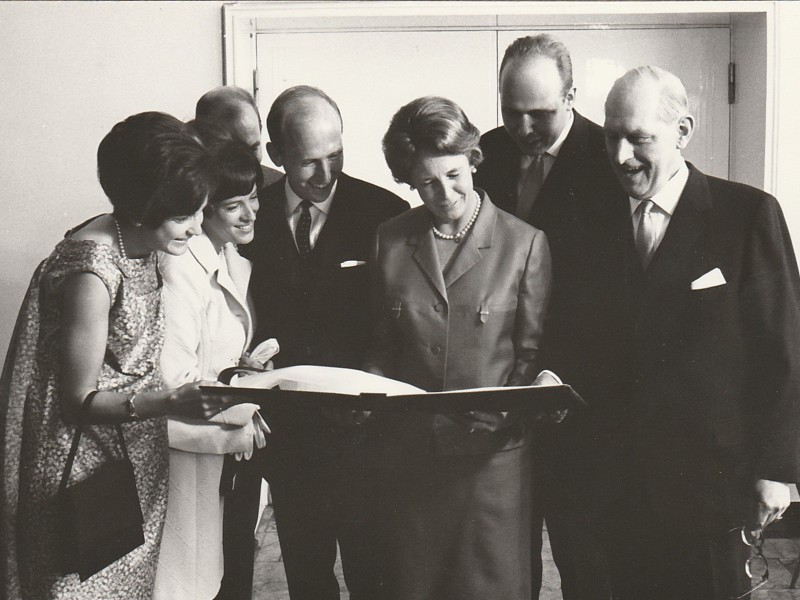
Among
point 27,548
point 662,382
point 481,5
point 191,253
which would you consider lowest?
point 27,548

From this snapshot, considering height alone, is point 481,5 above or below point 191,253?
above

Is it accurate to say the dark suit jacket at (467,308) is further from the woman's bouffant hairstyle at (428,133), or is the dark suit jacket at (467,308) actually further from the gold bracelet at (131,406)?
the gold bracelet at (131,406)

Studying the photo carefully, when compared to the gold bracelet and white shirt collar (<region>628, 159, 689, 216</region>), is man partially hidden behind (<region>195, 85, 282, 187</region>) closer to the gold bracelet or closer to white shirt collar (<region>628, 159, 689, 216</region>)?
the gold bracelet

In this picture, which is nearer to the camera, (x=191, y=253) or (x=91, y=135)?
(x=191, y=253)

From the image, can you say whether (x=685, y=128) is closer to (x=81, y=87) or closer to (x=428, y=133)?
(x=428, y=133)

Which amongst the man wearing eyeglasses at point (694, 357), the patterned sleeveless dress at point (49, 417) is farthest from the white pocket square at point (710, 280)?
the patterned sleeveless dress at point (49, 417)

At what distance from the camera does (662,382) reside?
2275 millimetres

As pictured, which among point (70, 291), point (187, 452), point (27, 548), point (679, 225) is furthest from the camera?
point (187, 452)

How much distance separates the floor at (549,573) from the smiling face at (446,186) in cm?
163

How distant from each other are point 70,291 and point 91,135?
1436mm

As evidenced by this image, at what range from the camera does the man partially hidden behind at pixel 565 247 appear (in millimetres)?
2311

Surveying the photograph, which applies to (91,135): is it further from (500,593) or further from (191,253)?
(500,593)

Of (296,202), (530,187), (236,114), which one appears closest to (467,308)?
(530,187)

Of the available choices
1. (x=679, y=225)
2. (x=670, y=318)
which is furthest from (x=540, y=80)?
(x=670, y=318)
